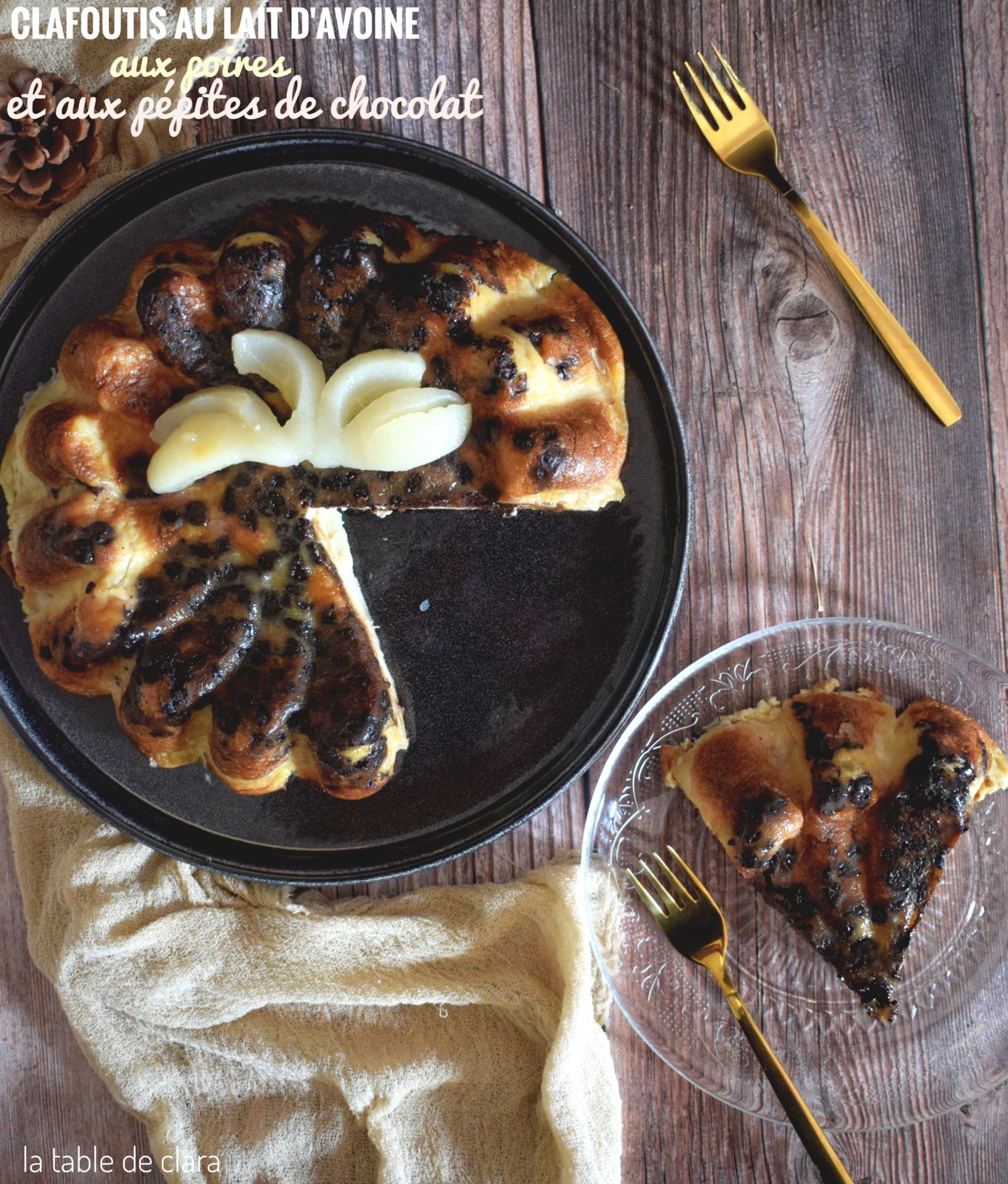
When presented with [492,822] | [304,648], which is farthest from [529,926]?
[304,648]

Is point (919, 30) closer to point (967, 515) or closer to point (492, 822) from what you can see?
point (967, 515)

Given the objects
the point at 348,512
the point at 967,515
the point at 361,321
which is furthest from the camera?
the point at 967,515

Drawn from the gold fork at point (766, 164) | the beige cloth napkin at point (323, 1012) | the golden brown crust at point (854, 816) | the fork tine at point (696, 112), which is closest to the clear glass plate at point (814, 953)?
the golden brown crust at point (854, 816)

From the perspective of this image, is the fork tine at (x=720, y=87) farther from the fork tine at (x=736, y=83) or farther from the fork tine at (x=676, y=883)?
the fork tine at (x=676, y=883)

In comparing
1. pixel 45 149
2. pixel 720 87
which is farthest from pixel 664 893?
pixel 45 149

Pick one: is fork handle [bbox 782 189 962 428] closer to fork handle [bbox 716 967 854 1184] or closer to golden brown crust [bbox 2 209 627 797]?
golden brown crust [bbox 2 209 627 797]

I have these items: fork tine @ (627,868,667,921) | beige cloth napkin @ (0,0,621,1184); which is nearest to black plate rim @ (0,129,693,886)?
beige cloth napkin @ (0,0,621,1184)
